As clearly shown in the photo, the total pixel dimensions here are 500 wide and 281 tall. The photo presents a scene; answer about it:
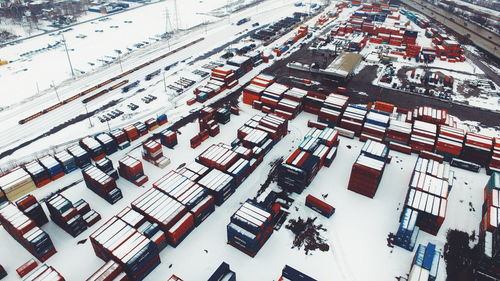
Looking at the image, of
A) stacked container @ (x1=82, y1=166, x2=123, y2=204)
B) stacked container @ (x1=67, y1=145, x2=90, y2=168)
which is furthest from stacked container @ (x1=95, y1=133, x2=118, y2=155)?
stacked container @ (x1=82, y1=166, x2=123, y2=204)

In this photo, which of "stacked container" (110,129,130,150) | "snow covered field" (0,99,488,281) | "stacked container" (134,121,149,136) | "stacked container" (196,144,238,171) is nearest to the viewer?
"snow covered field" (0,99,488,281)

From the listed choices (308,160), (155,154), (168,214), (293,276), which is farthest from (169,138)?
(293,276)

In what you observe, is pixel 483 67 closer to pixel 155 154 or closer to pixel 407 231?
pixel 407 231

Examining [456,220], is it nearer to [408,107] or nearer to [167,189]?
[408,107]

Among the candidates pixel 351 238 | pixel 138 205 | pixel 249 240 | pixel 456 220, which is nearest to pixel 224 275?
pixel 249 240

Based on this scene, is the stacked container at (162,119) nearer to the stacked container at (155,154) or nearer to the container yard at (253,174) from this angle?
the container yard at (253,174)

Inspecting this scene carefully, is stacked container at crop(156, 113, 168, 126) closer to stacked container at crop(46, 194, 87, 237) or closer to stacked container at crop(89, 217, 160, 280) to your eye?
stacked container at crop(46, 194, 87, 237)
